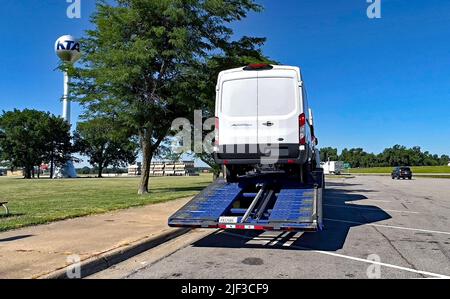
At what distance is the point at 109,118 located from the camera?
66.2 feet

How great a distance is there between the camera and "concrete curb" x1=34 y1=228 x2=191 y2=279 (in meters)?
5.48

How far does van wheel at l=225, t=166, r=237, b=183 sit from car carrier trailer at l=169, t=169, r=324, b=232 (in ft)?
0.49

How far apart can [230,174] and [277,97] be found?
237cm

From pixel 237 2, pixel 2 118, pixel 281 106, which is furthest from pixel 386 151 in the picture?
pixel 281 106

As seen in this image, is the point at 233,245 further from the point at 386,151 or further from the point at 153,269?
the point at 386,151

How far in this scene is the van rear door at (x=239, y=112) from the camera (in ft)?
29.9

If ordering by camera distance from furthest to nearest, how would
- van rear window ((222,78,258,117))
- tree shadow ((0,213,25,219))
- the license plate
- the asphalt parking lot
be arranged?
1. tree shadow ((0,213,25,219))
2. van rear window ((222,78,258,117))
3. the license plate
4. the asphalt parking lot

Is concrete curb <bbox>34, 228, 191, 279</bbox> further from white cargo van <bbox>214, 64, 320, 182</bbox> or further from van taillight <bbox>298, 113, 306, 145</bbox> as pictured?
van taillight <bbox>298, 113, 306, 145</bbox>

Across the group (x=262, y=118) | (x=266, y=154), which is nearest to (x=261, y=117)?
(x=262, y=118)

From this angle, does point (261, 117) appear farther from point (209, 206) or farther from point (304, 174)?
point (209, 206)

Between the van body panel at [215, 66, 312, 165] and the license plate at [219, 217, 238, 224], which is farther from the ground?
the van body panel at [215, 66, 312, 165]

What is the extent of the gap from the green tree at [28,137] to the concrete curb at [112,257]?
72.6m

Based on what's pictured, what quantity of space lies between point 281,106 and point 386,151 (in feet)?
566

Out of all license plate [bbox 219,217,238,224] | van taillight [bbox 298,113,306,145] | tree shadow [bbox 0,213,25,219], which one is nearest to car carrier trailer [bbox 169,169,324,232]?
license plate [bbox 219,217,238,224]
